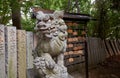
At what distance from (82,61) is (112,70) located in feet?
7.62

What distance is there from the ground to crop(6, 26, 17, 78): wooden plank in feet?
15.0

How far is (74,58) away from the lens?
9.31 meters

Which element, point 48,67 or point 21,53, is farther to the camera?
point 21,53

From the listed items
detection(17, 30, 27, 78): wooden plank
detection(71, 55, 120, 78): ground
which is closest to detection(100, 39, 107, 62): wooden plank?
detection(71, 55, 120, 78): ground

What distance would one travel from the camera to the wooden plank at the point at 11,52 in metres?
4.55

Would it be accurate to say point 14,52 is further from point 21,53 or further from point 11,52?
point 21,53

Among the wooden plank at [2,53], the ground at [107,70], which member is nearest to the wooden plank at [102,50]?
the ground at [107,70]

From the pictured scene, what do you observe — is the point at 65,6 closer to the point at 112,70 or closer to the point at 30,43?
the point at 112,70

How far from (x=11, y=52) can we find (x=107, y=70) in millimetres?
7609

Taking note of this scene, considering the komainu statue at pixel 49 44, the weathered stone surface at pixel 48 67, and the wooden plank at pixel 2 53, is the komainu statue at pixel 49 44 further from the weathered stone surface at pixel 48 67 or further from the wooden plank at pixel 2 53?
the wooden plank at pixel 2 53

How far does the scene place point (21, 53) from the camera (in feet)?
16.0

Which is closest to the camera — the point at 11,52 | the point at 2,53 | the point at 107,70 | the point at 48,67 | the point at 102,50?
the point at 48,67

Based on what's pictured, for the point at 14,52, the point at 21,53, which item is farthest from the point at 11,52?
the point at 21,53

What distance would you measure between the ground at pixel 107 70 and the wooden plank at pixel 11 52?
4.57 metres
